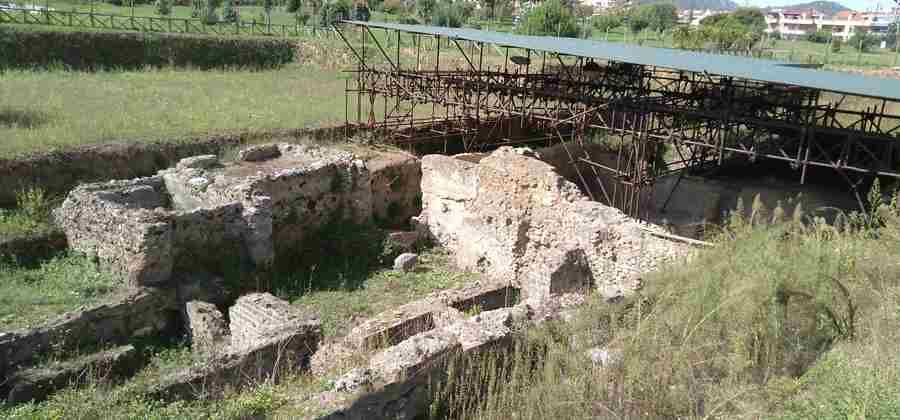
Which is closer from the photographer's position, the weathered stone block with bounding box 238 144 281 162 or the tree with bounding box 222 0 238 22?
the weathered stone block with bounding box 238 144 281 162

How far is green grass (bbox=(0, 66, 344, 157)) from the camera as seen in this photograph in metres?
16.2

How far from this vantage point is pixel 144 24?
33.0 m

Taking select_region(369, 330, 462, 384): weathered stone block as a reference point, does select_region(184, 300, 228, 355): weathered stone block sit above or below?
below

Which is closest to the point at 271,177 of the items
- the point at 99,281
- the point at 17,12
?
the point at 99,281

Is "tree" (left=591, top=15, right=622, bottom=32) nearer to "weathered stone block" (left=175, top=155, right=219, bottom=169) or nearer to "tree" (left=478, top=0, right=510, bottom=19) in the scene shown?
"tree" (left=478, top=0, right=510, bottom=19)

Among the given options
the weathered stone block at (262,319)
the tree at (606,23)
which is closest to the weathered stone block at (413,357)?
the weathered stone block at (262,319)

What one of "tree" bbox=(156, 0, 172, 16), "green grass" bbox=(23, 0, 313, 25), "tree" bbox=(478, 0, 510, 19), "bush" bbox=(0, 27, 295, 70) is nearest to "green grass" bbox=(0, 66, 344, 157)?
"bush" bbox=(0, 27, 295, 70)

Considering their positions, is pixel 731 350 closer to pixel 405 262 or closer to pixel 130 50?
pixel 405 262

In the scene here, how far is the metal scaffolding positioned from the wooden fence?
1327 cm

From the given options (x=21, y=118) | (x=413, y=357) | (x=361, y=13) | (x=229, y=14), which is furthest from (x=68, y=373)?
(x=361, y=13)

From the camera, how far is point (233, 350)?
27.4 feet

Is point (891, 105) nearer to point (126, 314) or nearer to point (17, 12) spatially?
point (126, 314)

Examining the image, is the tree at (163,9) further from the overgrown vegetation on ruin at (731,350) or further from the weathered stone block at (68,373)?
the overgrown vegetation on ruin at (731,350)

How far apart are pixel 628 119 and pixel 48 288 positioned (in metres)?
13.4
